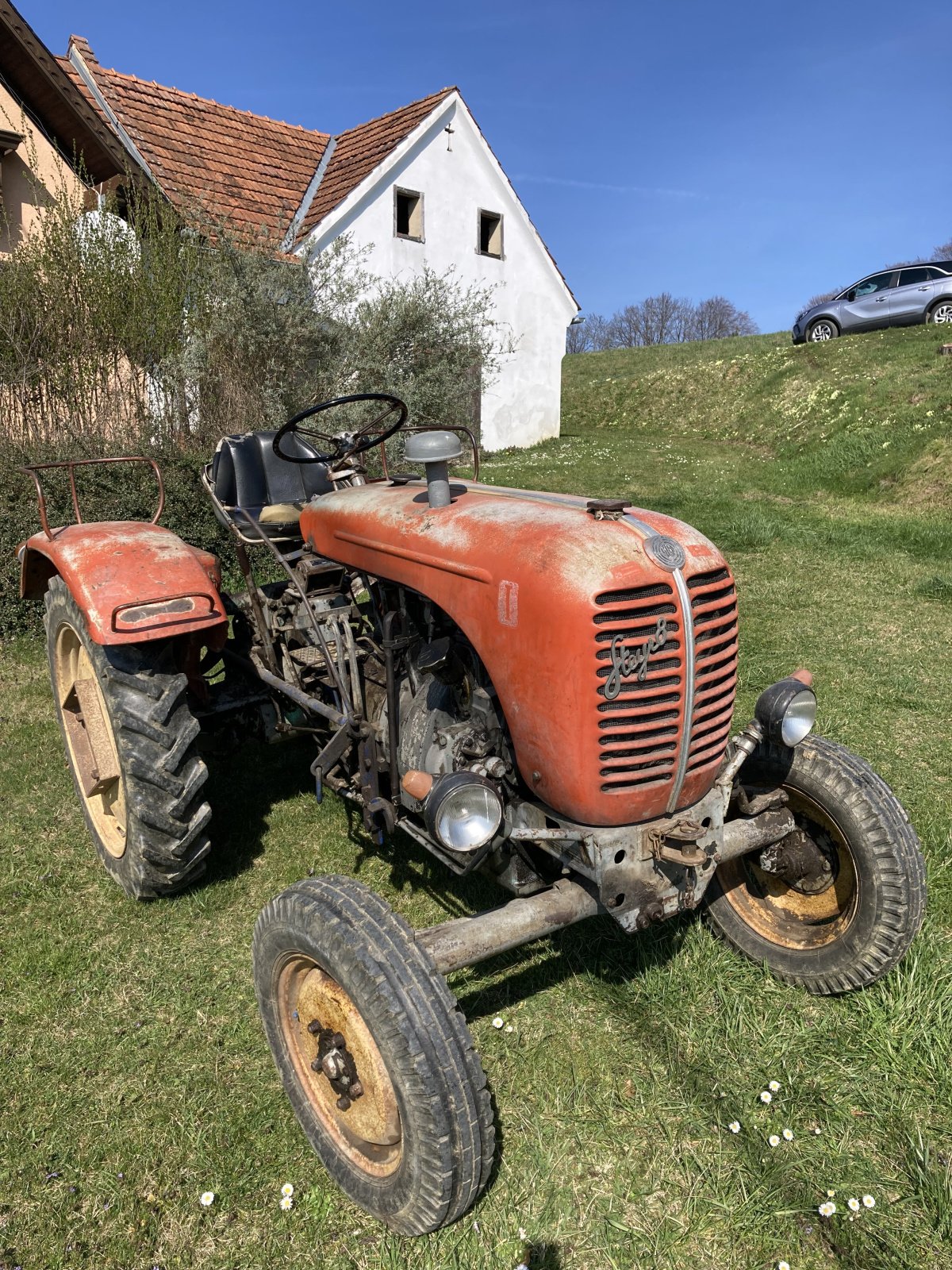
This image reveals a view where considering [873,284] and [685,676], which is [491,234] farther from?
[685,676]

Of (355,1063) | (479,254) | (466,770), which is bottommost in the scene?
(355,1063)

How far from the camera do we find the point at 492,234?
45.1 feet

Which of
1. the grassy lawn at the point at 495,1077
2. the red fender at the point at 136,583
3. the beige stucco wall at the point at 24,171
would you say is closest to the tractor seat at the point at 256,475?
the red fender at the point at 136,583

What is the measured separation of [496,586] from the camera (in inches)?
75.7

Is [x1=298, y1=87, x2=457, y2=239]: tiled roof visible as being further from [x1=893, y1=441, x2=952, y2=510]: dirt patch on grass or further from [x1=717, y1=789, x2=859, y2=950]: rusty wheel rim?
[x1=717, y1=789, x2=859, y2=950]: rusty wheel rim

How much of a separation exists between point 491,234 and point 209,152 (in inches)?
186

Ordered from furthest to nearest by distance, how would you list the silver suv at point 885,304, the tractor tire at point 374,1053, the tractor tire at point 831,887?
the silver suv at point 885,304 → the tractor tire at point 831,887 → the tractor tire at point 374,1053

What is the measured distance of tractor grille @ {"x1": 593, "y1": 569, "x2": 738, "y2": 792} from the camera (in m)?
1.77

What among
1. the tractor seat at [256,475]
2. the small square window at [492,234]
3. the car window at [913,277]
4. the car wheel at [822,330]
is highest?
the small square window at [492,234]

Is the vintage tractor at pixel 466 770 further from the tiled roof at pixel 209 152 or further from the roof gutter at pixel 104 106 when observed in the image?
the roof gutter at pixel 104 106

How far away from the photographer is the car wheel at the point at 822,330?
1633cm

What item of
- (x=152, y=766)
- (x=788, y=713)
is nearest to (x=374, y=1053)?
(x=152, y=766)

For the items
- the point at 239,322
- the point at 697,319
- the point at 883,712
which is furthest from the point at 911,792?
the point at 697,319

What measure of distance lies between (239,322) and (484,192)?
275 inches
